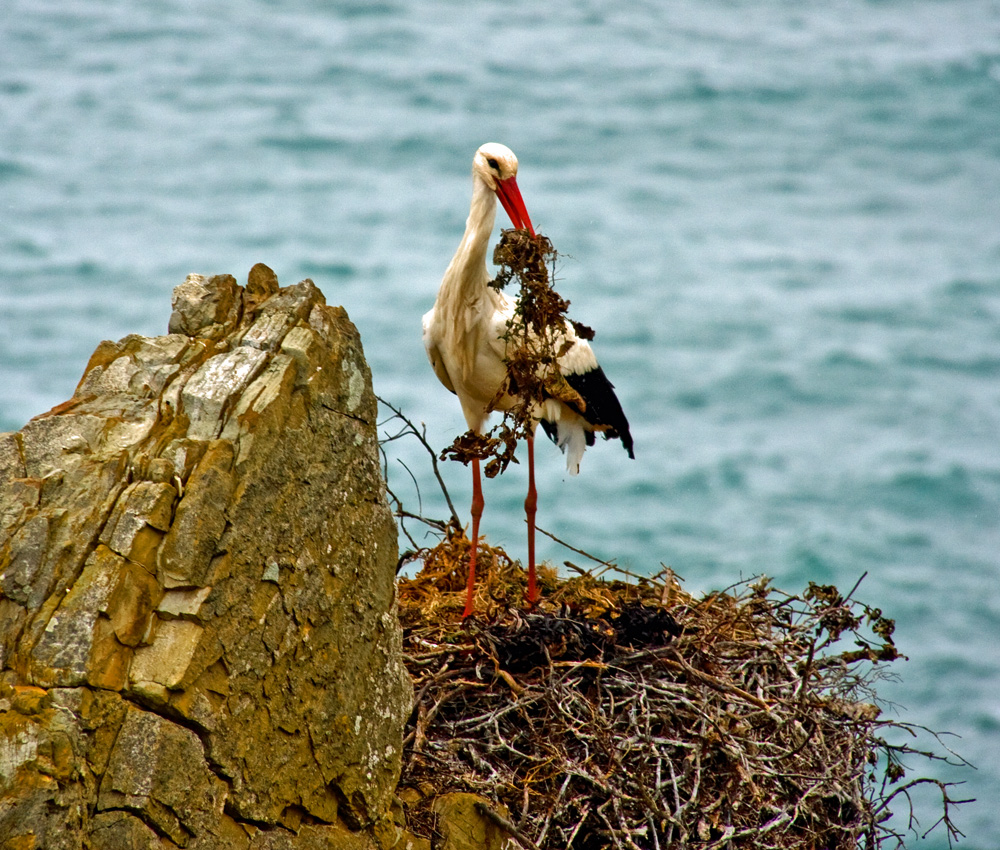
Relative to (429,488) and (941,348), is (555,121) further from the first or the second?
(429,488)

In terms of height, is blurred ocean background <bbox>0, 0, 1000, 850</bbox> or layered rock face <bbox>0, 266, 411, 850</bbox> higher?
blurred ocean background <bbox>0, 0, 1000, 850</bbox>

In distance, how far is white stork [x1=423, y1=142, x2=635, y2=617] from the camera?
17.1 ft

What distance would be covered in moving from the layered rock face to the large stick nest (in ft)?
1.77

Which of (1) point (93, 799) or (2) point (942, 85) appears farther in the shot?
(2) point (942, 85)

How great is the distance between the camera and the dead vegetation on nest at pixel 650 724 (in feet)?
13.7

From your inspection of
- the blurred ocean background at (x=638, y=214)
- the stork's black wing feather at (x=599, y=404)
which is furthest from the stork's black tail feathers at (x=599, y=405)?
the blurred ocean background at (x=638, y=214)

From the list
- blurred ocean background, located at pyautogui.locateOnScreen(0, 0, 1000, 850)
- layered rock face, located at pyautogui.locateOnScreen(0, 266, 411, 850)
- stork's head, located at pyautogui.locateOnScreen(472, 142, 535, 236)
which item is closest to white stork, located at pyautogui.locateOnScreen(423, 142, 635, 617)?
stork's head, located at pyautogui.locateOnScreen(472, 142, 535, 236)

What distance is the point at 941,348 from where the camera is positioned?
2522cm

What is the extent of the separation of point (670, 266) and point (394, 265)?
5.71m

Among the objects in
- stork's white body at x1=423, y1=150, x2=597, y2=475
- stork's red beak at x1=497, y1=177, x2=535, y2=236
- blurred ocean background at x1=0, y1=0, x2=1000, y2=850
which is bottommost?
stork's white body at x1=423, y1=150, x2=597, y2=475

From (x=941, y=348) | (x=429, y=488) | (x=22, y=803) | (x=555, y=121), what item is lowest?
(x=22, y=803)

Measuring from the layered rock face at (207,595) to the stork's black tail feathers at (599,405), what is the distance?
2.21 m

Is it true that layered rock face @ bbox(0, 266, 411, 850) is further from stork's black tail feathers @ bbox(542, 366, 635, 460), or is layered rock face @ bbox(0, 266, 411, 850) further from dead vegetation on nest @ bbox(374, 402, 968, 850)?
stork's black tail feathers @ bbox(542, 366, 635, 460)

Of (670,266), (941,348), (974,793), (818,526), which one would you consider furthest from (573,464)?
(670,266)
